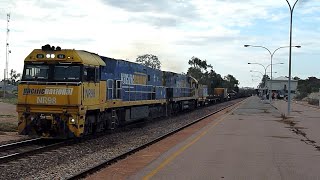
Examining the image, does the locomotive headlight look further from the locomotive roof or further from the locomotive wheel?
the locomotive wheel

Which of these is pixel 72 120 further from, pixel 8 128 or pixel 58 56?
pixel 8 128

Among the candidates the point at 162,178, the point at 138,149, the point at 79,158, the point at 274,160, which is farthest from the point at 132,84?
the point at 162,178

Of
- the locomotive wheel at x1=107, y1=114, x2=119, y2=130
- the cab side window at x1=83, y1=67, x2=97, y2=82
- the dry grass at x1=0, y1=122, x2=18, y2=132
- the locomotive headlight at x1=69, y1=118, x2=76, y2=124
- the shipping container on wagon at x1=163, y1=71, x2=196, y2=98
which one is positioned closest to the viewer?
the locomotive headlight at x1=69, y1=118, x2=76, y2=124

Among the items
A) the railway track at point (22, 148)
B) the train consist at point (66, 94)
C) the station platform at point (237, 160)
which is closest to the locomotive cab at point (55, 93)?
the train consist at point (66, 94)

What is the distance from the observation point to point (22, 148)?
15539 millimetres

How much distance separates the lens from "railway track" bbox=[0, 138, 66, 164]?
13.0 meters

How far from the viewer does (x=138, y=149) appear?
15031mm

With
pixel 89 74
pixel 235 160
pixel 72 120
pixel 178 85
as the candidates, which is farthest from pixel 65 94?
pixel 178 85

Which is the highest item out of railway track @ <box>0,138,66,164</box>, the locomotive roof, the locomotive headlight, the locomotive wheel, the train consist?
the locomotive roof

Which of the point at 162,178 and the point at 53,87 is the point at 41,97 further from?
the point at 162,178

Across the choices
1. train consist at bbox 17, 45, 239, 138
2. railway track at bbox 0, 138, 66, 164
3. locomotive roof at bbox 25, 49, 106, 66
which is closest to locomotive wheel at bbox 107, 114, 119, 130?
train consist at bbox 17, 45, 239, 138

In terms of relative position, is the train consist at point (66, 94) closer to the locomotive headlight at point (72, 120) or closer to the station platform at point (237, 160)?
the locomotive headlight at point (72, 120)

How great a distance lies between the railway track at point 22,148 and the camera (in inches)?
513

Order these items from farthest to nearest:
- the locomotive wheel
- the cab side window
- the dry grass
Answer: the dry grass → the locomotive wheel → the cab side window
